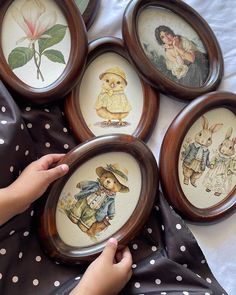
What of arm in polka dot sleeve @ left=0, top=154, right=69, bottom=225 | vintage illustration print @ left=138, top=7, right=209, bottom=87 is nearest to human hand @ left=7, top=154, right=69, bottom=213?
arm in polka dot sleeve @ left=0, top=154, right=69, bottom=225

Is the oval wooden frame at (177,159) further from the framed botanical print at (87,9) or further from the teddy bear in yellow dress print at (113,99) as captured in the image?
the framed botanical print at (87,9)

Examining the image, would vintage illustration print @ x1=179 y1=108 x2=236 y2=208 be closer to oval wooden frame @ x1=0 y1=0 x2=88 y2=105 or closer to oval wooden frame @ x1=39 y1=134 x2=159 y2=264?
oval wooden frame @ x1=39 y1=134 x2=159 y2=264

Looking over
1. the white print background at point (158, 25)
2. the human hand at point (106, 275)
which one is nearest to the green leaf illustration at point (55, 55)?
the white print background at point (158, 25)

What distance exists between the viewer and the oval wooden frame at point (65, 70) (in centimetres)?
69

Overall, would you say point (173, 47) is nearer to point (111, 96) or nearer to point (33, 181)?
point (111, 96)

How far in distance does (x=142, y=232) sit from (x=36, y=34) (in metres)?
0.33

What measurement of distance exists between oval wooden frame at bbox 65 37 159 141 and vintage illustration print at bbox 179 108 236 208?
62 mm

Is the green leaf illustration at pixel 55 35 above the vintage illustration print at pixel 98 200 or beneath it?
above

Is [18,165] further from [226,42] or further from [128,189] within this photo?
[226,42]

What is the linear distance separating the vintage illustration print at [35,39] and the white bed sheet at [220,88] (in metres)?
0.08

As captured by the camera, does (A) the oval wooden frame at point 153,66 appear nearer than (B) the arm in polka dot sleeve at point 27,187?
No

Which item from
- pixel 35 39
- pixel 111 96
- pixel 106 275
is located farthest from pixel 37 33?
pixel 106 275

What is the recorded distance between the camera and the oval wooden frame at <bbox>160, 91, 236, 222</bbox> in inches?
27.4

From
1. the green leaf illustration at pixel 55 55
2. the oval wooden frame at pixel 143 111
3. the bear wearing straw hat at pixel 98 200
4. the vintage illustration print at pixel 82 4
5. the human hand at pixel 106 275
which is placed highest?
the vintage illustration print at pixel 82 4
